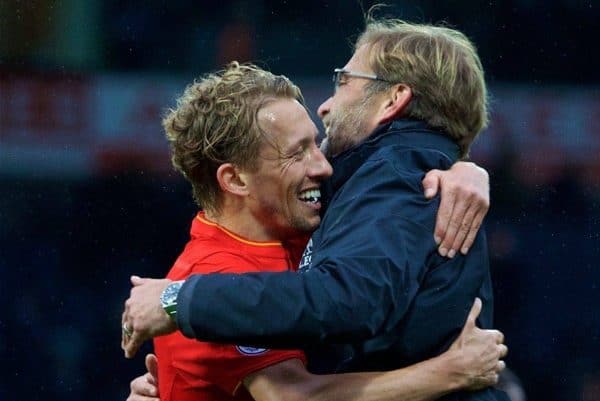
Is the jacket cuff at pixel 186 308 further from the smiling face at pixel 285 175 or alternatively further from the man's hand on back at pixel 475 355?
the man's hand on back at pixel 475 355

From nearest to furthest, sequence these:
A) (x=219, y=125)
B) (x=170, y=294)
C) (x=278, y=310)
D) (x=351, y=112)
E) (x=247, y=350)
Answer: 1. (x=278, y=310)
2. (x=170, y=294)
3. (x=247, y=350)
4. (x=219, y=125)
5. (x=351, y=112)

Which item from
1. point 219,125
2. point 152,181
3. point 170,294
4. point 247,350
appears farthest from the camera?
point 152,181

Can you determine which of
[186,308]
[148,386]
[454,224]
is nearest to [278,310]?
[186,308]

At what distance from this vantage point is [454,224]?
327 cm

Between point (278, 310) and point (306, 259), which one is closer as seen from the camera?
point (278, 310)

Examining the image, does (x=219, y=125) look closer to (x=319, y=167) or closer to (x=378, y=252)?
(x=319, y=167)

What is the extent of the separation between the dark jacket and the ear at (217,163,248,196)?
0.22 metres

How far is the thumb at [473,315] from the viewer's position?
3312 millimetres

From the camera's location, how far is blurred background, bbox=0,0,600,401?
7.14 meters

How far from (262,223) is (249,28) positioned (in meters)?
4.04

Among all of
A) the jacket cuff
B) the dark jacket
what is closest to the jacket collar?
the dark jacket

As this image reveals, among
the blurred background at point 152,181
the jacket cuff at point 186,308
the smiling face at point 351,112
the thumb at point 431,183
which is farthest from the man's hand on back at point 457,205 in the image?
the blurred background at point 152,181

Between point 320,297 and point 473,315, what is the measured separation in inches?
20.7

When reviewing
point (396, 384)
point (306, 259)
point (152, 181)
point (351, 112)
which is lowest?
point (152, 181)
